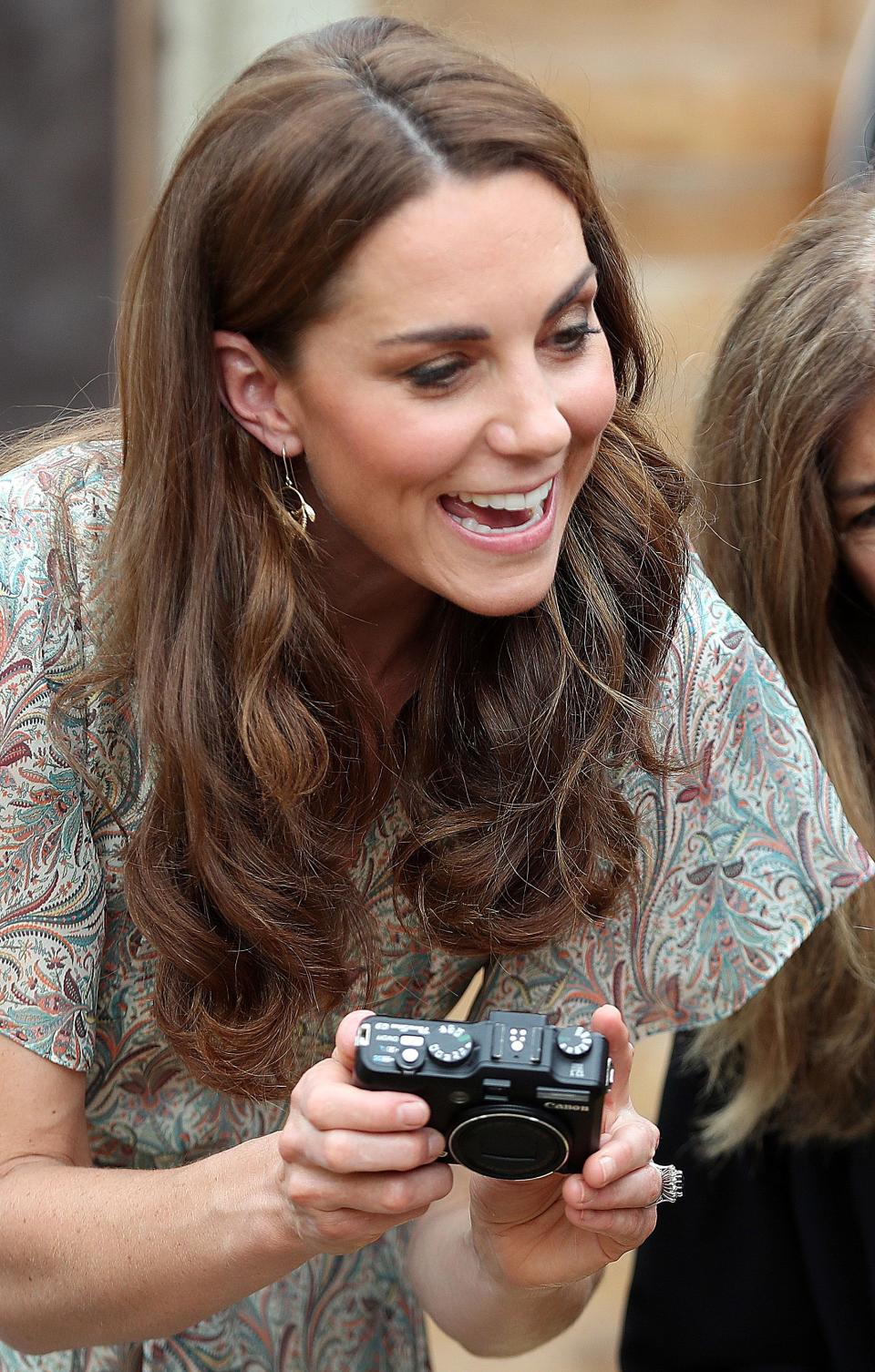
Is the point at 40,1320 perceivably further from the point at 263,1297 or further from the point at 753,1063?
the point at 753,1063

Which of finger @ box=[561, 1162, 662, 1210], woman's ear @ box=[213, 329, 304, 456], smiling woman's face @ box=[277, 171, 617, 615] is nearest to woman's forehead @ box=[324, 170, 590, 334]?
smiling woman's face @ box=[277, 171, 617, 615]

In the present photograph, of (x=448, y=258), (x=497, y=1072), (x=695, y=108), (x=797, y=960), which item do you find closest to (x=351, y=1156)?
(x=497, y=1072)

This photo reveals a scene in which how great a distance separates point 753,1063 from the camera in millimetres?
1909

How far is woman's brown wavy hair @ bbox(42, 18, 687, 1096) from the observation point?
4.45ft

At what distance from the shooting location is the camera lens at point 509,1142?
47.2 inches

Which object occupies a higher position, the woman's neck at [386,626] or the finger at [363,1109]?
the woman's neck at [386,626]

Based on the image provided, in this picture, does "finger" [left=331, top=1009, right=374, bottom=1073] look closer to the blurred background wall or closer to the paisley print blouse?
the paisley print blouse

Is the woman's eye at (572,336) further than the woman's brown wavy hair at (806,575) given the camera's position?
No

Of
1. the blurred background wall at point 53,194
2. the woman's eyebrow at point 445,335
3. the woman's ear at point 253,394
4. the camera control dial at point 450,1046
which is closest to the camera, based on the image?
the camera control dial at point 450,1046

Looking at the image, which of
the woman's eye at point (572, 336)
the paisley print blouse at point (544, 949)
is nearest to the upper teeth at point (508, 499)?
the woman's eye at point (572, 336)

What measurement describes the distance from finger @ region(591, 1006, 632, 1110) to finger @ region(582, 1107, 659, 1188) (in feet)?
0.08

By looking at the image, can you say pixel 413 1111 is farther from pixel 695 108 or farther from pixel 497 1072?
pixel 695 108

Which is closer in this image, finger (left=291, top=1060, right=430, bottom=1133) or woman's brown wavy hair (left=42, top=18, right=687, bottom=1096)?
finger (left=291, top=1060, right=430, bottom=1133)

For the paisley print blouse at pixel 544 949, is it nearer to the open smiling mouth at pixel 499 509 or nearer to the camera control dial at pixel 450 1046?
the open smiling mouth at pixel 499 509
